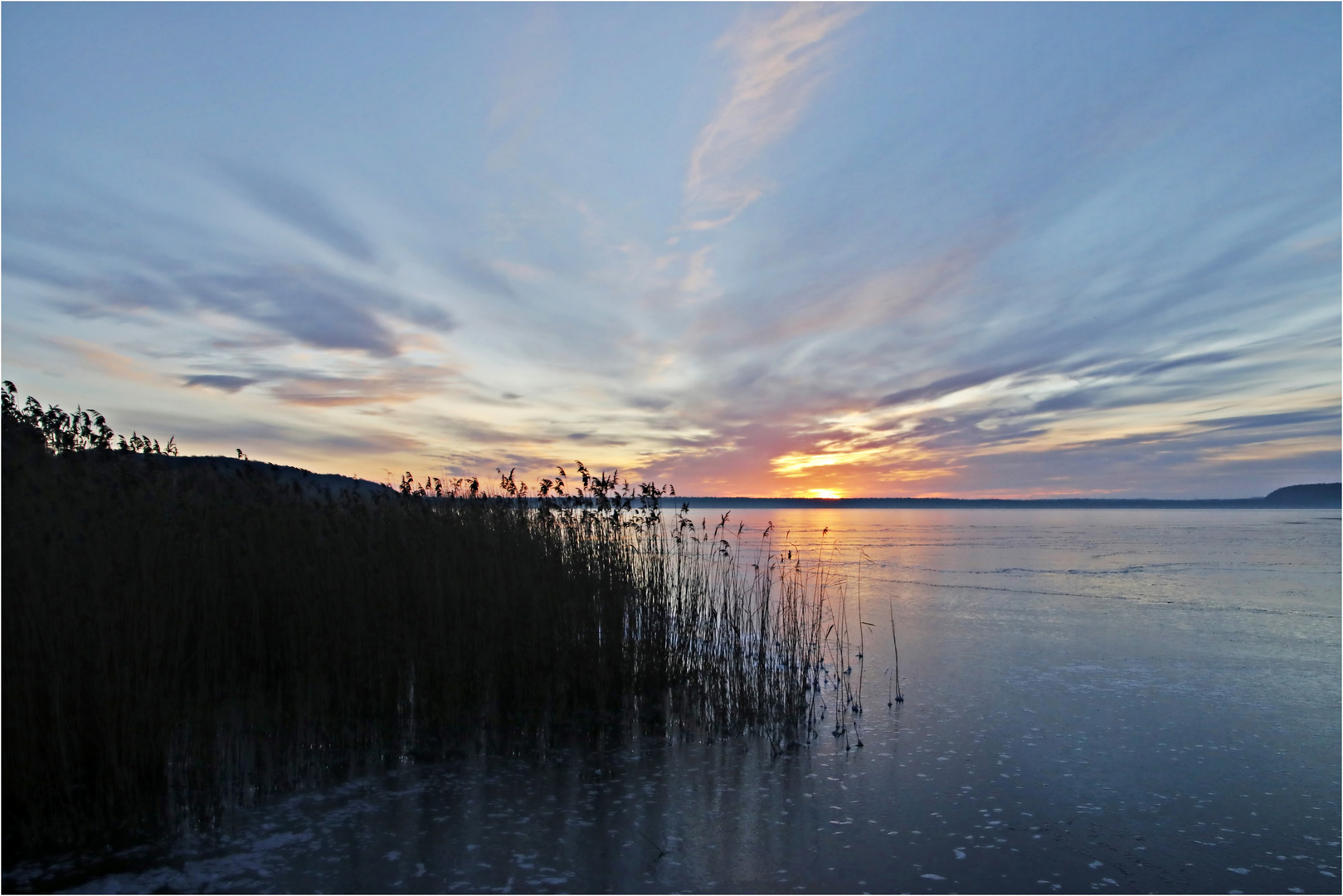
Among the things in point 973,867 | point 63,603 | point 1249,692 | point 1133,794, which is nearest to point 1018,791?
point 1133,794

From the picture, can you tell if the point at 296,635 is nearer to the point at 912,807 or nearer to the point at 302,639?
the point at 302,639

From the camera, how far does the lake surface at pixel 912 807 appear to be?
13.2ft

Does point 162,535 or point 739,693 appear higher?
point 162,535

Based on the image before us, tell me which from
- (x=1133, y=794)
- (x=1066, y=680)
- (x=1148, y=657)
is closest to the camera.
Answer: (x=1133, y=794)

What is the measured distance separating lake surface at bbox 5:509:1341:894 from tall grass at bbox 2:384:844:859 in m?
0.49

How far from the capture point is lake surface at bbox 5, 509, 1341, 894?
4.02 m

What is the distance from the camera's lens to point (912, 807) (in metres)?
4.99

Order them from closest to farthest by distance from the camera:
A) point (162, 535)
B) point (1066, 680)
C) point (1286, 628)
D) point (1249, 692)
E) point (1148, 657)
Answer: point (162, 535)
point (1249, 692)
point (1066, 680)
point (1148, 657)
point (1286, 628)

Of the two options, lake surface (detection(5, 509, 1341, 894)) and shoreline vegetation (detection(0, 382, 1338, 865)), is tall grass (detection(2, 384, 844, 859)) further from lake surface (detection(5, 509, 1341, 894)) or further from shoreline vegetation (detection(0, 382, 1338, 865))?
lake surface (detection(5, 509, 1341, 894))

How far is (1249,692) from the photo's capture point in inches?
313

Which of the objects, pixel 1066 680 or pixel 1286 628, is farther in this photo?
pixel 1286 628

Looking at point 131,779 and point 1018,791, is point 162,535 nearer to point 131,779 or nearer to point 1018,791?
point 131,779

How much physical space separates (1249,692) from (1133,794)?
4018 millimetres

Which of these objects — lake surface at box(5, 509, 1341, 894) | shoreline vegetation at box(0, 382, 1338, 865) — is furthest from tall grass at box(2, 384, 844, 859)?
lake surface at box(5, 509, 1341, 894)
